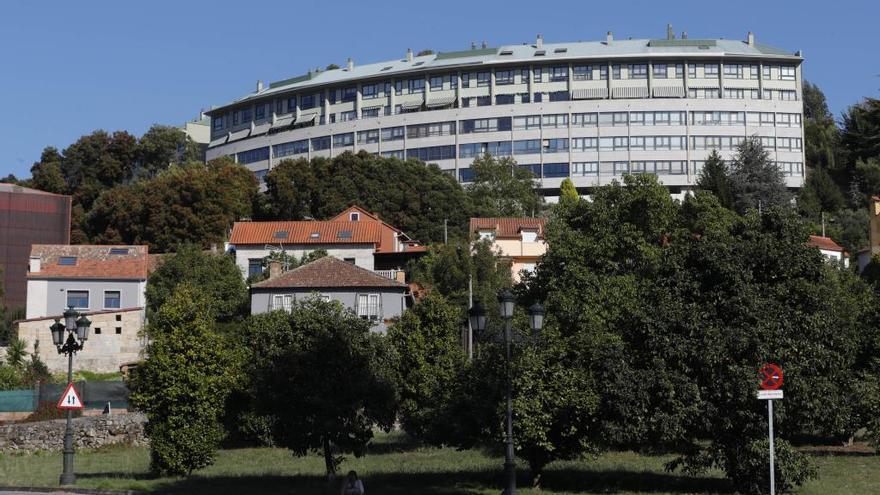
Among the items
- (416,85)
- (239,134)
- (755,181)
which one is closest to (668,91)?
(416,85)

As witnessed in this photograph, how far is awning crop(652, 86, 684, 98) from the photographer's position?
416ft

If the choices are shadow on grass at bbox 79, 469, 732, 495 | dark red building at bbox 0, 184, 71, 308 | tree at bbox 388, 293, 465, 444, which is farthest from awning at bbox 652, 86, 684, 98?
shadow on grass at bbox 79, 469, 732, 495

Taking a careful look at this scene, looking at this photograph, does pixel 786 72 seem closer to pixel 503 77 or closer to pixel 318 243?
pixel 503 77

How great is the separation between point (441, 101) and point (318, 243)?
Answer: 5396 cm

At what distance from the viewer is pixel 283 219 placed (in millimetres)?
98938

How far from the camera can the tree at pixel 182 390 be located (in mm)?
33375

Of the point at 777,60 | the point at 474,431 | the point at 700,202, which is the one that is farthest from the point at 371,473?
the point at 777,60

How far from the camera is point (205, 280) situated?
68.8m

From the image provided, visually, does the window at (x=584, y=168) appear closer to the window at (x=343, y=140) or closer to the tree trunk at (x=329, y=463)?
the window at (x=343, y=140)

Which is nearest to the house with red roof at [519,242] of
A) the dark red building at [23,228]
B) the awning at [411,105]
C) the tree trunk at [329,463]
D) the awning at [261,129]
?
the dark red building at [23,228]

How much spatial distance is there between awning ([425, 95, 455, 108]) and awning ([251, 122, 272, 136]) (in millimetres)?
22389

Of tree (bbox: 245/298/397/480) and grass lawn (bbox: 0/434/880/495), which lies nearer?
grass lawn (bbox: 0/434/880/495)

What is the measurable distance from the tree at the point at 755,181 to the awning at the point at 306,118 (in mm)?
54093

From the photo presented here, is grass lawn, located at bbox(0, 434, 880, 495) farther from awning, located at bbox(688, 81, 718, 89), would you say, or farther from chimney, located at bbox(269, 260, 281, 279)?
awning, located at bbox(688, 81, 718, 89)
